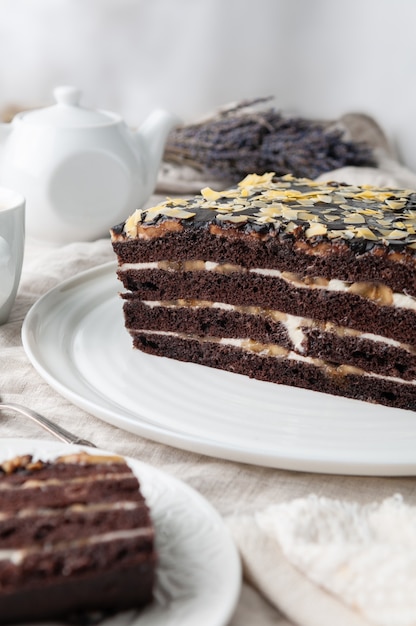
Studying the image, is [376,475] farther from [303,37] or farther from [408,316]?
[303,37]

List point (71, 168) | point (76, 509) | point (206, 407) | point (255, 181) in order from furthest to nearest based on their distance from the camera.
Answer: point (71, 168) < point (255, 181) < point (206, 407) < point (76, 509)

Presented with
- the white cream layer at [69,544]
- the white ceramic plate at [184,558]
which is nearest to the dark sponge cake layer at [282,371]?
the white ceramic plate at [184,558]

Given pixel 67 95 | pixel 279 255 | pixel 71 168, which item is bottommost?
pixel 71 168

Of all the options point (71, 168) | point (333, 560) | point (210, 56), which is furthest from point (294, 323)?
point (210, 56)

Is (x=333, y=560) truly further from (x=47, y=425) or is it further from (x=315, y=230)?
(x=315, y=230)

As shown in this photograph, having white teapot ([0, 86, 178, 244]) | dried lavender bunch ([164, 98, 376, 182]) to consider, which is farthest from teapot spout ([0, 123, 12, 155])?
dried lavender bunch ([164, 98, 376, 182])

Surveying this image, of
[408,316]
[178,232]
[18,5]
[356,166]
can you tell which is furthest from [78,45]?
[408,316]
